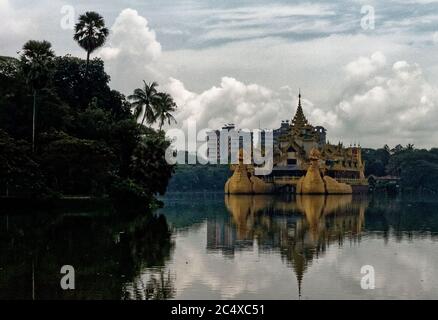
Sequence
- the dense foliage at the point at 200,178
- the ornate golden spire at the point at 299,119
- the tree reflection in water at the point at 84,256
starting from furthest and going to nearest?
the dense foliage at the point at 200,178, the ornate golden spire at the point at 299,119, the tree reflection in water at the point at 84,256

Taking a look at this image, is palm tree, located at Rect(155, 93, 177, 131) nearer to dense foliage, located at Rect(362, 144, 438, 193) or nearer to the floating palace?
the floating palace

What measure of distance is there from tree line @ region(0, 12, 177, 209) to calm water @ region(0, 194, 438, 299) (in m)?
7.28

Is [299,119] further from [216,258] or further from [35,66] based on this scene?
[216,258]

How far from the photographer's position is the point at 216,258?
24.4 m

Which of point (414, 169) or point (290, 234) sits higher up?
point (414, 169)

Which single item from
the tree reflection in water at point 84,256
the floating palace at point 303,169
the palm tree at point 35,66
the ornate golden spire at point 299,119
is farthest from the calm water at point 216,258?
the ornate golden spire at point 299,119

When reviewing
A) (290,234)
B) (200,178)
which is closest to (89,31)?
(290,234)

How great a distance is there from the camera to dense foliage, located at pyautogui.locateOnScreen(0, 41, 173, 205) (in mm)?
47812

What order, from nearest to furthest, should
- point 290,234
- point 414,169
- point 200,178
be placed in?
point 290,234, point 414,169, point 200,178

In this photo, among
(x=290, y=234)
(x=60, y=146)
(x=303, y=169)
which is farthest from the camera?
(x=303, y=169)

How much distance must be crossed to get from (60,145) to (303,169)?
5528cm

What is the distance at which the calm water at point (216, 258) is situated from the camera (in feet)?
59.0

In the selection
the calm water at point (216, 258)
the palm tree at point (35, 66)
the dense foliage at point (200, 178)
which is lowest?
the calm water at point (216, 258)

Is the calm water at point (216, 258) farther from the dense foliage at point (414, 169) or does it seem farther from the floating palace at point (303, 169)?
the dense foliage at point (414, 169)
